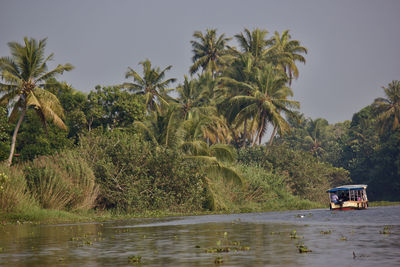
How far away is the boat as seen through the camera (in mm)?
47000

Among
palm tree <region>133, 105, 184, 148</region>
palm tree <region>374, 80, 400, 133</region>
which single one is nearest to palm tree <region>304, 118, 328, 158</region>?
palm tree <region>374, 80, 400, 133</region>

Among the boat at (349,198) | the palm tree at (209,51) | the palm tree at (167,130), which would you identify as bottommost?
the boat at (349,198)

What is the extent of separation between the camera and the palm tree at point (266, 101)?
6569 centimetres

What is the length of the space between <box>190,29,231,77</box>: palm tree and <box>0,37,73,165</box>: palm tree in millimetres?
39790

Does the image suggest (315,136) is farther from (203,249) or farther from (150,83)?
(203,249)

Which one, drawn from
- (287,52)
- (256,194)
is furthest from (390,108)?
(256,194)

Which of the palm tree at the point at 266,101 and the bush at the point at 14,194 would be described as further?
the palm tree at the point at 266,101

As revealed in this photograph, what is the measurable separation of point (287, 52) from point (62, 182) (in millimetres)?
46614

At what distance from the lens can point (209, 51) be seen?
84.2 meters

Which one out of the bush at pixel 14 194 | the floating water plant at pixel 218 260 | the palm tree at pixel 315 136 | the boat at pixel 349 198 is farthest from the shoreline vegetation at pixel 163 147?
the palm tree at pixel 315 136

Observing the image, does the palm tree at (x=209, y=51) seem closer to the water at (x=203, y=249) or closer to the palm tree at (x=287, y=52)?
the palm tree at (x=287, y=52)

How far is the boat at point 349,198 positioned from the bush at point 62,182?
19185 mm

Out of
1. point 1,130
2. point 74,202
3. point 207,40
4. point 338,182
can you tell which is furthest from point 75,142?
point 338,182

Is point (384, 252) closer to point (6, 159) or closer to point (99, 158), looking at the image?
point (99, 158)
